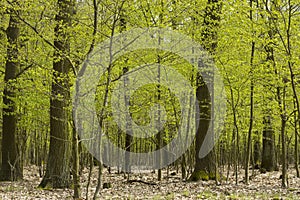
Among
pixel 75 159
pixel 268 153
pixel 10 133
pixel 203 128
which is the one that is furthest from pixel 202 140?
pixel 10 133

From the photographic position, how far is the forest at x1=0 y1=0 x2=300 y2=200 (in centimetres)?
766

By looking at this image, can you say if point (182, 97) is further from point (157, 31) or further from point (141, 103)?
point (157, 31)

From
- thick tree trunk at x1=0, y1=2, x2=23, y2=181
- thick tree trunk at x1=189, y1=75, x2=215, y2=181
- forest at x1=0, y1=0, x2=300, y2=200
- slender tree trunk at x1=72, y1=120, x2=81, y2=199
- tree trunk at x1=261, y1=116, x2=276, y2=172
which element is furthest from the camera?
tree trunk at x1=261, y1=116, x2=276, y2=172

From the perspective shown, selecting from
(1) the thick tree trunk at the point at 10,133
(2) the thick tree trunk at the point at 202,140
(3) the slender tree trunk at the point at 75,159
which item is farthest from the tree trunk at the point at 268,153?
(3) the slender tree trunk at the point at 75,159

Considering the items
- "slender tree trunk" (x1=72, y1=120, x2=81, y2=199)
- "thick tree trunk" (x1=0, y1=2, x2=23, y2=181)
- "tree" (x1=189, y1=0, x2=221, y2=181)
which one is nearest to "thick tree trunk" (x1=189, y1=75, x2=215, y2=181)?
"tree" (x1=189, y1=0, x2=221, y2=181)

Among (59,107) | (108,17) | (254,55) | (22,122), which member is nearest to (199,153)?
(254,55)

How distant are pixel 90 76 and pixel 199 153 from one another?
208 inches

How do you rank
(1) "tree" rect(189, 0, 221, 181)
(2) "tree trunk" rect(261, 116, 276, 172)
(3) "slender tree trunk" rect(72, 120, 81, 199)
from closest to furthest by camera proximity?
(3) "slender tree trunk" rect(72, 120, 81, 199)
(1) "tree" rect(189, 0, 221, 181)
(2) "tree trunk" rect(261, 116, 276, 172)

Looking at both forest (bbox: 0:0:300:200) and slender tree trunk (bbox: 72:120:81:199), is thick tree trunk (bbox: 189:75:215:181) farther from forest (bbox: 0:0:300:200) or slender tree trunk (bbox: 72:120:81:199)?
slender tree trunk (bbox: 72:120:81:199)

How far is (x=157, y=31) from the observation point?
8.97 m

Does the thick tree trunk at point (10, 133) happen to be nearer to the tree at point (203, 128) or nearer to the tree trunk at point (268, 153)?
the tree at point (203, 128)

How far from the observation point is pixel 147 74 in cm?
1172

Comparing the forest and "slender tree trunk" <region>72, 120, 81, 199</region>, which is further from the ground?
the forest

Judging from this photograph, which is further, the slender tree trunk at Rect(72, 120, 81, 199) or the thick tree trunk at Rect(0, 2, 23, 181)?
the thick tree trunk at Rect(0, 2, 23, 181)
